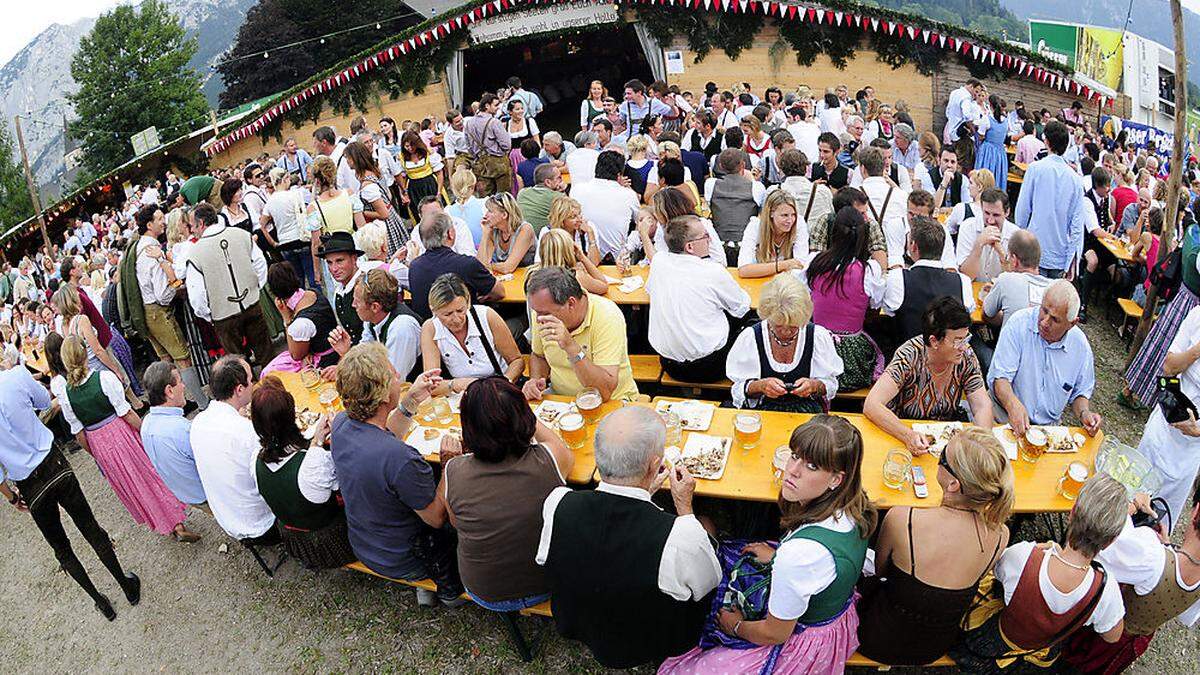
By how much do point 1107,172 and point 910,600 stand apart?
7.28 metres

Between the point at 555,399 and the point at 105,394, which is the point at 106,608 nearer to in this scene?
the point at 105,394

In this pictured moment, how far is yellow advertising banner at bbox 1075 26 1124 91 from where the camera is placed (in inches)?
974

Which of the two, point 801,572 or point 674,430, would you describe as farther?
point 674,430

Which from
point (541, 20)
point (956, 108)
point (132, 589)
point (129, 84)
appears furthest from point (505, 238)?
point (129, 84)

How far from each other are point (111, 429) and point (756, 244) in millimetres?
4576

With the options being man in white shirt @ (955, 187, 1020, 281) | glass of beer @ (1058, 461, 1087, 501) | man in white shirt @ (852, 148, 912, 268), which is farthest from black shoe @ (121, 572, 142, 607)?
man in white shirt @ (955, 187, 1020, 281)

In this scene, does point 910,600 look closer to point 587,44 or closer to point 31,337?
Answer: point 31,337

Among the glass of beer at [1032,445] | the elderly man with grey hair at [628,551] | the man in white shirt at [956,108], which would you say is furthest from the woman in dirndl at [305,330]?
the man in white shirt at [956,108]

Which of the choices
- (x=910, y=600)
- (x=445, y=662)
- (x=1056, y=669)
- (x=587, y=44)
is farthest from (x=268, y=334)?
(x=587, y=44)

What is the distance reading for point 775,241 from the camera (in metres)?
5.00

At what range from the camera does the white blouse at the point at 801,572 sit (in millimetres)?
2348

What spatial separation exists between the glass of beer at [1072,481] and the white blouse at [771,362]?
3.69ft

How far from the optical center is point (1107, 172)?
757cm

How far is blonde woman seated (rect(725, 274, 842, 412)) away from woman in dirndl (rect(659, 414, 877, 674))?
1.07 m
